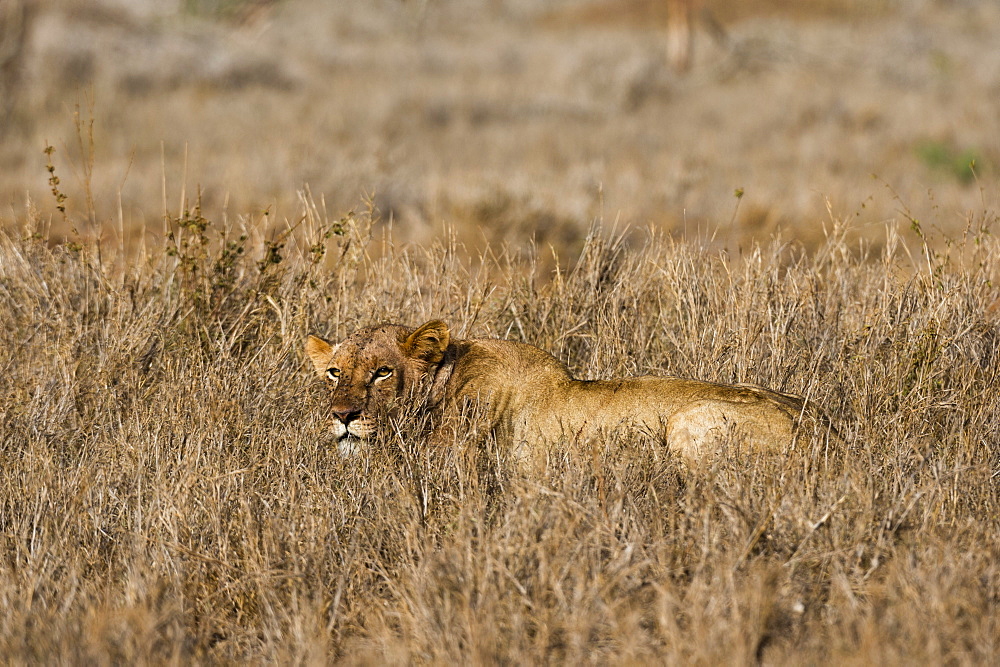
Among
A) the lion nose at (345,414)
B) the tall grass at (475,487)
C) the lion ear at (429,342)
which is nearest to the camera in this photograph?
the tall grass at (475,487)

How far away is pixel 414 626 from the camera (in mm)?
3336

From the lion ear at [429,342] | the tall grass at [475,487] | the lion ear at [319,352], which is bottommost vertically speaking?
the tall grass at [475,487]

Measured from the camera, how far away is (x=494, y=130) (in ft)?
59.3

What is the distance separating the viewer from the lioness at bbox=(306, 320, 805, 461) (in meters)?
4.26

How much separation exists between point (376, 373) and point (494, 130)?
1394 centimetres

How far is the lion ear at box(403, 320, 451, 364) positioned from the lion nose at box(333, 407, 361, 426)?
42 cm

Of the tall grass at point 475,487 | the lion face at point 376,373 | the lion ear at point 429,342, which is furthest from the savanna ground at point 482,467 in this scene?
the lion ear at point 429,342

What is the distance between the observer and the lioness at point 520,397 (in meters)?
4.26

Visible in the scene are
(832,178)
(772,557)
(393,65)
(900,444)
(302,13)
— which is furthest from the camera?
(302,13)

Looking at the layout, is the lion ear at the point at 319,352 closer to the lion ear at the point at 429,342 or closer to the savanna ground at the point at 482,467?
the savanna ground at the point at 482,467

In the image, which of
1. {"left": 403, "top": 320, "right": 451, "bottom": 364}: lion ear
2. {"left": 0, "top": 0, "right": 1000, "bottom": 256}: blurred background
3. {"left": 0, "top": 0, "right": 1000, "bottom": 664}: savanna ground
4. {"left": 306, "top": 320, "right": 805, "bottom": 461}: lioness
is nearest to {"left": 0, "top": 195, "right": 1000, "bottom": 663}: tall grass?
{"left": 0, "top": 0, "right": 1000, "bottom": 664}: savanna ground

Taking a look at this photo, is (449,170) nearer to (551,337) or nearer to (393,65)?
(551,337)

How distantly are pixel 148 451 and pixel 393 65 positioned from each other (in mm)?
22297

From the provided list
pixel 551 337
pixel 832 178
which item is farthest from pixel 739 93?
pixel 551 337
